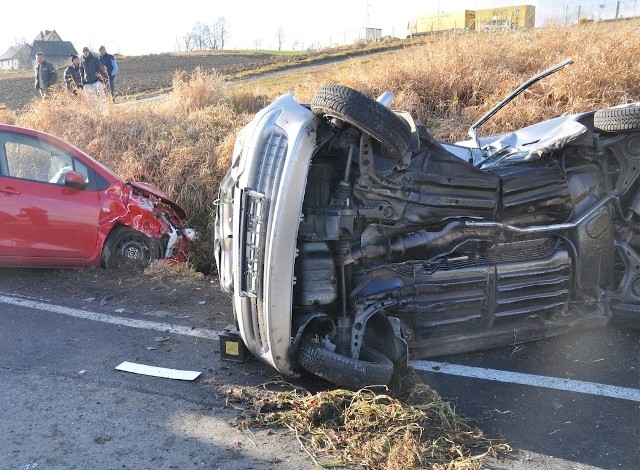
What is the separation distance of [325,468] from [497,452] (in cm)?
87

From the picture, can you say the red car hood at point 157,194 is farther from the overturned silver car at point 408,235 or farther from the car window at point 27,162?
the overturned silver car at point 408,235

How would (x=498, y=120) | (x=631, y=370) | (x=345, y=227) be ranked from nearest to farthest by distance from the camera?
(x=345, y=227) < (x=631, y=370) < (x=498, y=120)

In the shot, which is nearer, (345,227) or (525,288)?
(345,227)

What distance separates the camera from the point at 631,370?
3859mm

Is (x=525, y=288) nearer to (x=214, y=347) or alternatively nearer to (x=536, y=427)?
(x=536, y=427)

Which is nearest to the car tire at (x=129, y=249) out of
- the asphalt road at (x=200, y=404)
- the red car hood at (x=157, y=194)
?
the red car hood at (x=157, y=194)

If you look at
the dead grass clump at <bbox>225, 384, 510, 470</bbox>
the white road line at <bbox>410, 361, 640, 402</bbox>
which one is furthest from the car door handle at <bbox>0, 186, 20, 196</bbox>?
the white road line at <bbox>410, 361, 640, 402</bbox>

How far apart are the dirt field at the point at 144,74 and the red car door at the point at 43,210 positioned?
1000cm

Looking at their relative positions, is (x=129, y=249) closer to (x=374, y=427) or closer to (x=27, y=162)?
(x=27, y=162)

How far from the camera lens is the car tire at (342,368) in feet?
10.9

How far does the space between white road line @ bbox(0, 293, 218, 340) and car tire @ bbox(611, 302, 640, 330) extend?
9.76ft

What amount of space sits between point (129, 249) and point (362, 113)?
12.7ft

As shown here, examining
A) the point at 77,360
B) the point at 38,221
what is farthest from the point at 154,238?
the point at 77,360

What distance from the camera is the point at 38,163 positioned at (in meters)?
6.09
